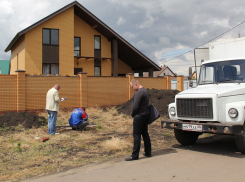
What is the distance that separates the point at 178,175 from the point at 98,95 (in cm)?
1166

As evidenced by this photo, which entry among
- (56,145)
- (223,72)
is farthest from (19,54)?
(223,72)

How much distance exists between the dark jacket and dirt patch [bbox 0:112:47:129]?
221 inches

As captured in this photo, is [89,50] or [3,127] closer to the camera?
[3,127]

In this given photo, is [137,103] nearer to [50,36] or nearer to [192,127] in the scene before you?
[192,127]

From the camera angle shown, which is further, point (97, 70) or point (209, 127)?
point (97, 70)

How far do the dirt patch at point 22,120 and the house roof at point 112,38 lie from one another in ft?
29.7

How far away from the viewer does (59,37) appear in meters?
19.6

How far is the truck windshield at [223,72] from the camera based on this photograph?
7113 millimetres

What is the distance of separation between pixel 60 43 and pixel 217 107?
51.6 ft

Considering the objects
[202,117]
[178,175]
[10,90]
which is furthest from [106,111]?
[178,175]

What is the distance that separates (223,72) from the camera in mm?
7469

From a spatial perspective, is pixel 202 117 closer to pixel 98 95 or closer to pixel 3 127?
pixel 3 127

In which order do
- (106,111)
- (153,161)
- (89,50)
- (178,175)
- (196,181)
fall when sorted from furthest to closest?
(89,50)
(106,111)
(153,161)
(178,175)
(196,181)

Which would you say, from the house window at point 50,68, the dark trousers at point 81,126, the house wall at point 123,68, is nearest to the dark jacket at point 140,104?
the dark trousers at point 81,126
